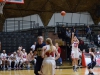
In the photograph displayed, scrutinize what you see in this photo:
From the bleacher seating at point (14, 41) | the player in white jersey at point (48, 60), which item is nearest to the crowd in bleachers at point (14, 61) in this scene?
the bleacher seating at point (14, 41)

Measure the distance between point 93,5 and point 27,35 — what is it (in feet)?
39.1

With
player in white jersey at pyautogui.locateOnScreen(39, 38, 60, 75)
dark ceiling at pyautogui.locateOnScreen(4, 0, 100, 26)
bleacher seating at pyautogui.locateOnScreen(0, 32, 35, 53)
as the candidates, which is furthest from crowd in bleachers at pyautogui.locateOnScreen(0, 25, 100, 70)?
player in white jersey at pyautogui.locateOnScreen(39, 38, 60, 75)

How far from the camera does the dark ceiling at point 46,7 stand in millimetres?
37719

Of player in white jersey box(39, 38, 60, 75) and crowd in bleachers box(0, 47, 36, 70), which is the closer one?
player in white jersey box(39, 38, 60, 75)

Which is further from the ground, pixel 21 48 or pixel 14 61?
pixel 21 48

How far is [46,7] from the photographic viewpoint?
3834cm

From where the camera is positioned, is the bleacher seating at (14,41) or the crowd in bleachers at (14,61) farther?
the bleacher seating at (14,41)

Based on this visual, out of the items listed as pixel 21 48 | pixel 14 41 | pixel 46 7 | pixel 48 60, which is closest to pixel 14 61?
pixel 21 48

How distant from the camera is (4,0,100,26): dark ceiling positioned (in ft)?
124

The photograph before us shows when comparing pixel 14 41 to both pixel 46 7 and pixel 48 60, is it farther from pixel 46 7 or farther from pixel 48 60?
pixel 48 60

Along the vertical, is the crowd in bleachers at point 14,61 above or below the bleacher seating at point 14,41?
below

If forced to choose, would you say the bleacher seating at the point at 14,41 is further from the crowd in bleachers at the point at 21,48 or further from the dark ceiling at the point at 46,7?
the dark ceiling at the point at 46,7

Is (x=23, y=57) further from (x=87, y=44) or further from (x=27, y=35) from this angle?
(x=87, y=44)

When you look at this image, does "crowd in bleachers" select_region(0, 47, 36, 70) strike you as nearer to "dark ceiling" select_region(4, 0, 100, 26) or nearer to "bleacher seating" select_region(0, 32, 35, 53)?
"bleacher seating" select_region(0, 32, 35, 53)
